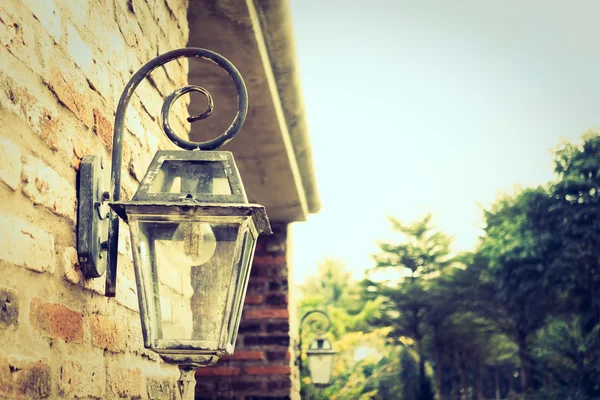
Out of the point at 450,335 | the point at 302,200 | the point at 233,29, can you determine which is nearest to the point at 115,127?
the point at 233,29

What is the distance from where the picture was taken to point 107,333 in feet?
5.12

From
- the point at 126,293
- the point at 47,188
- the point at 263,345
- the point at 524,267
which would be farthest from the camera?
the point at 524,267

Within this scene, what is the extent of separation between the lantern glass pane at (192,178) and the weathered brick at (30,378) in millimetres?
445

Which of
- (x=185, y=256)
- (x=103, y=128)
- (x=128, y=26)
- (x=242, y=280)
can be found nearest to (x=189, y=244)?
(x=185, y=256)

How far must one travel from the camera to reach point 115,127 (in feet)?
5.09

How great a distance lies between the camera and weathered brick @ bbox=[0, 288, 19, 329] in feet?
3.42

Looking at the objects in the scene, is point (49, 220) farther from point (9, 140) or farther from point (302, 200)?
point (302, 200)

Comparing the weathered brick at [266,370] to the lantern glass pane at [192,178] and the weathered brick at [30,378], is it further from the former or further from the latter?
the weathered brick at [30,378]

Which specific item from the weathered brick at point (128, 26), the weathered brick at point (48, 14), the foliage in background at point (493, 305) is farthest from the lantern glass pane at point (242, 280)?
the foliage in background at point (493, 305)

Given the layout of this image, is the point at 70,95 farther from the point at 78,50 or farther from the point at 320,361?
the point at 320,361

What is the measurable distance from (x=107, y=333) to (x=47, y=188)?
1.55 ft

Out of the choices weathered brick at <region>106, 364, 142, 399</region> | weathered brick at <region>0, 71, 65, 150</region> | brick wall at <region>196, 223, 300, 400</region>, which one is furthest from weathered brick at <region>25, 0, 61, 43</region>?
brick wall at <region>196, 223, 300, 400</region>

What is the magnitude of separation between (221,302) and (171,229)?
0.62 ft

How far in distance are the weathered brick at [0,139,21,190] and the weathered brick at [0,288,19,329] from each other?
187mm
